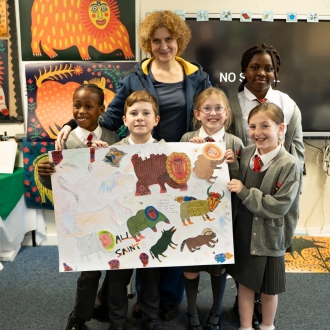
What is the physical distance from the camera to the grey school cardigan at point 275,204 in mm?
1652

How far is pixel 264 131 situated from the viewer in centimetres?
168

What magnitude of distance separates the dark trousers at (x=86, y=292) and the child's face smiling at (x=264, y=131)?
1046 millimetres

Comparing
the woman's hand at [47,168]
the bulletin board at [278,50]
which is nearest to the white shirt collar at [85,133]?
the woman's hand at [47,168]

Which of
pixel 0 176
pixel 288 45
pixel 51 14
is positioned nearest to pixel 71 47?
pixel 51 14

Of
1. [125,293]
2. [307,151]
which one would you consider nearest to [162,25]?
[125,293]

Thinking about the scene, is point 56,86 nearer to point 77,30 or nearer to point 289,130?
point 77,30

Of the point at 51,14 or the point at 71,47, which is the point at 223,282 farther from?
the point at 51,14

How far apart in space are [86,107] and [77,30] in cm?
119

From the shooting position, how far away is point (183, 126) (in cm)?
212

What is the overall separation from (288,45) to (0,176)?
2.46m

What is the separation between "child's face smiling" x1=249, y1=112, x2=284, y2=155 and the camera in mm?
1683

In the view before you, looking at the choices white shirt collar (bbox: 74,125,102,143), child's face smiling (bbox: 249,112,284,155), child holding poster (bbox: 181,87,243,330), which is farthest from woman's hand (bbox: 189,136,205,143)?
white shirt collar (bbox: 74,125,102,143)

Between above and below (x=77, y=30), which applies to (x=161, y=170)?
below

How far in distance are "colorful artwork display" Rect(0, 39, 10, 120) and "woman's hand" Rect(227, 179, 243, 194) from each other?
6.80ft
